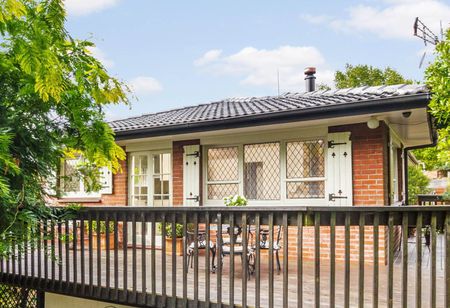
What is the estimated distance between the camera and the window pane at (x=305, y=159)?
7.44 metres

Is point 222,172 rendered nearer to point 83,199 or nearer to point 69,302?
point 83,199

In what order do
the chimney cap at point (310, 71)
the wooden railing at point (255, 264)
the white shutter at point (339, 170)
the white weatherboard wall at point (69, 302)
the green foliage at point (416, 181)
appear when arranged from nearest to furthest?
the wooden railing at point (255, 264), the white weatherboard wall at point (69, 302), the white shutter at point (339, 170), the chimney cap at point (310, 71), the green foliage at point (416, 181)

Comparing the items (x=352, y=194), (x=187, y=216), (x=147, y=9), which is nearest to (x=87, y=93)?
(x=187, y=216)

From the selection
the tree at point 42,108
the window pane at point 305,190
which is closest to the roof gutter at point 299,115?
the window pane at point 305,190

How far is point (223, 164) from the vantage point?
27.6 feet

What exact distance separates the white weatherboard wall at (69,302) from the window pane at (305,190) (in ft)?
12.4

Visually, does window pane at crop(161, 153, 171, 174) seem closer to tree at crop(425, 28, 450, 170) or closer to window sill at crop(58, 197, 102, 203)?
window sill at crop(58, 197, 102, 203)

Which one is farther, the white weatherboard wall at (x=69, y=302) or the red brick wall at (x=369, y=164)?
the red brick wall at (x=369, y=164)

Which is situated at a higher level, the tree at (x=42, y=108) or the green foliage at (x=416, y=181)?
the tree at (x=42, y=108)

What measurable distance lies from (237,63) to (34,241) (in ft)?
137

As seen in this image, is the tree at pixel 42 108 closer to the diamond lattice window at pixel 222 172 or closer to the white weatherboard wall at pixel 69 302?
the white weatherboard wall at pixel 69 302

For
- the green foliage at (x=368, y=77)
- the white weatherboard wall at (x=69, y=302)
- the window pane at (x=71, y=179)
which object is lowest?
the white weatherboard wall at (x=69, y=302)

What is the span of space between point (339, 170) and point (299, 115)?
1.13 meters

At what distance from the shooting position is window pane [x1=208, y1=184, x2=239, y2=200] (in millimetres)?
8211
